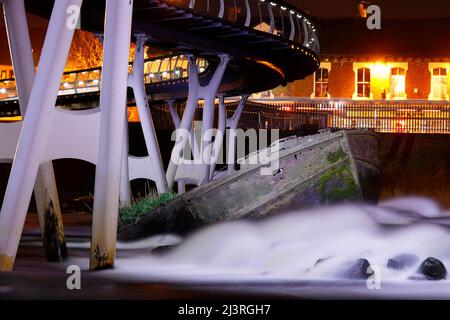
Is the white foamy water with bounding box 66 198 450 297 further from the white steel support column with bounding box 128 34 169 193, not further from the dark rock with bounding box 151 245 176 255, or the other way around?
the white steel support column with bounding box 128 34 169 193

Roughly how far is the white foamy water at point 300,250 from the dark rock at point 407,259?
10 cm

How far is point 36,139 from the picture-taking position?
16062mm

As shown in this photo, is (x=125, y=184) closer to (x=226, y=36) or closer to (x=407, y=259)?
(x=226, y=36)

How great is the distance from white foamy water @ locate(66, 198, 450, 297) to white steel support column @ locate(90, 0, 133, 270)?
907 mm

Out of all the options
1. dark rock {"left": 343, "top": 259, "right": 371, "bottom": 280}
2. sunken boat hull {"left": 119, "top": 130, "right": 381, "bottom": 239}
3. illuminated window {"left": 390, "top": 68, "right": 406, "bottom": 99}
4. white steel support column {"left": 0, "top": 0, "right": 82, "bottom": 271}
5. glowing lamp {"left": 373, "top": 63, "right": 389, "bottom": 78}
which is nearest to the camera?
white steel support column {"left": 0, "top": 0, "right": 82, "bottom": 271}

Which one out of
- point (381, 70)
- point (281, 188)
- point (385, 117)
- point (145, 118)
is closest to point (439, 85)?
point (381, 70)

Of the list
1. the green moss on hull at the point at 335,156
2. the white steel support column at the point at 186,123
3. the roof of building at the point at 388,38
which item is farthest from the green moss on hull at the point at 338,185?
the roof of building at the point at 388,38

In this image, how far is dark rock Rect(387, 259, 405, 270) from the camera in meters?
18.1

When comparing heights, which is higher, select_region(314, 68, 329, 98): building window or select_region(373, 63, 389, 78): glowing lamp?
select_region(373, 63, 389, 78): glowing lamp

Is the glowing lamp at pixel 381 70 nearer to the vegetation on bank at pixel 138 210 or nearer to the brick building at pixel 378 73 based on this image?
the brick building at pixel 378 73

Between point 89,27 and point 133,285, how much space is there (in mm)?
10882

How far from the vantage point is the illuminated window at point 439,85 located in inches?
2534

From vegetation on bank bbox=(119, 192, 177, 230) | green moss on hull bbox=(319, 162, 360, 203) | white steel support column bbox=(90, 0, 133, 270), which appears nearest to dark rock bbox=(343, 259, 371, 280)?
white steel support column bbox=(90, 0, 133, 270)

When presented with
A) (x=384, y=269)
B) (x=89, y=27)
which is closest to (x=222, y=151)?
(x=89, y=27)
